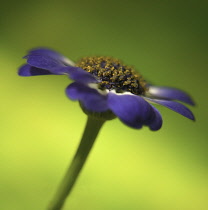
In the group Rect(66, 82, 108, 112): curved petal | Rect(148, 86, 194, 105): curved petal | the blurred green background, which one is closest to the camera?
Rect(66, 82, 108, 112): curved petal

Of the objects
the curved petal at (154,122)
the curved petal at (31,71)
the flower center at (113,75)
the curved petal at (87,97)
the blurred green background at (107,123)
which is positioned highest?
the flower center at (113,75)

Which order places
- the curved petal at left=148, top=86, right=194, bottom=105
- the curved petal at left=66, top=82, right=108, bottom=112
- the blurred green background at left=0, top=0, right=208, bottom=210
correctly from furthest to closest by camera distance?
the blurred green background at left=0, top=0, right=208, bottom=210
the curved petal at left=148, top=86, right=194, bottom=105
the curved petal at left=66, top=82, right=108, bottom=112

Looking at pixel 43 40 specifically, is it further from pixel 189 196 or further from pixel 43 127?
pixel 189 196

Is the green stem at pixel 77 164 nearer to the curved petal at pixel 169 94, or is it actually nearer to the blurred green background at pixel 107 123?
the curved petal at pixel 169 94

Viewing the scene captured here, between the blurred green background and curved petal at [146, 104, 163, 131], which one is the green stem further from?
the blurred green background

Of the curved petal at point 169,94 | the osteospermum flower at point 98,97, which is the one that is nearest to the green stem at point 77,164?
the osteospermum flower at point 98,97

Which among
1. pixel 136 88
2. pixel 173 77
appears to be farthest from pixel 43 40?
pixel 136 88

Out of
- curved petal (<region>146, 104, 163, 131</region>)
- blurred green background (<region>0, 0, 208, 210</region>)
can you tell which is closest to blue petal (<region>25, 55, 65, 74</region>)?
curved petal (<region>146, 104, 163, 131</region>)
